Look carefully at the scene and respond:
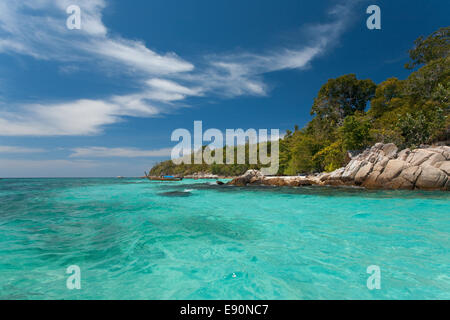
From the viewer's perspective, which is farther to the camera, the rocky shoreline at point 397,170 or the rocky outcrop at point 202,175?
the rocky outcrop at point 202,175

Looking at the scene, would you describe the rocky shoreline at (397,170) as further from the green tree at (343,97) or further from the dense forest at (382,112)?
the green tree at (343,97)

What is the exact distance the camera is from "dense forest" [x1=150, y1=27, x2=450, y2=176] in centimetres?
2603

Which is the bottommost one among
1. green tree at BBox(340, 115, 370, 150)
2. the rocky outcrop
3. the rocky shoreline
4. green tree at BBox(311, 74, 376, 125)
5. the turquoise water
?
the rocky outcrop

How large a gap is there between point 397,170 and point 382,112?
2058 cm

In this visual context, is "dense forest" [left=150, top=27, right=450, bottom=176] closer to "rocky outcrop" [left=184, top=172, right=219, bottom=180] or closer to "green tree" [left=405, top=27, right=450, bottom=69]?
"green tree" [left=405, top=27, right=450, bottom=69]

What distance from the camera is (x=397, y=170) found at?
20781 mm

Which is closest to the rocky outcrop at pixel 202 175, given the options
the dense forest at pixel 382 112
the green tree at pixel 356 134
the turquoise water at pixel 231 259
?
the dense forest at pixel 382 112

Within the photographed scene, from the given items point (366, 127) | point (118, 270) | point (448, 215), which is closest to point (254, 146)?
point (366, 127)

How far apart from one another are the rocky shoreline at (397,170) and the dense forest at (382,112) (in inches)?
167

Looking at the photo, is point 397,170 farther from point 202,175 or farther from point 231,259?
point 202,175

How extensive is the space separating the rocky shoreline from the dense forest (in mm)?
4245

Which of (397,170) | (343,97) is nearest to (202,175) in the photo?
(343,97)

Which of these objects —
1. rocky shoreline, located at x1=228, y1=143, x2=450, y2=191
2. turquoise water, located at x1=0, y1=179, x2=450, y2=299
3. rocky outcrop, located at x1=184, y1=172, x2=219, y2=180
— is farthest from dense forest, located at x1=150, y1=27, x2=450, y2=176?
rocky outcrop, located at x1=184, y1=172, x2=219, y2=180

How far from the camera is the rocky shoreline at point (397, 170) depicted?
1880 cm
